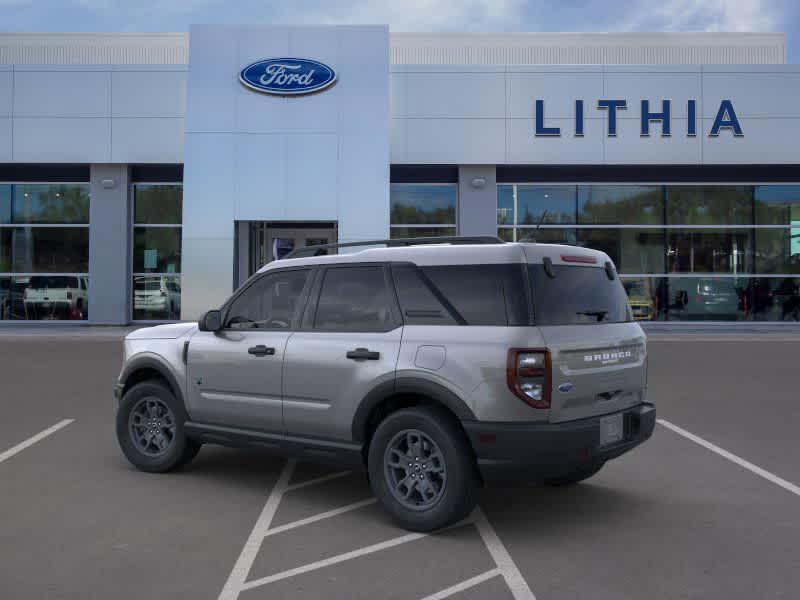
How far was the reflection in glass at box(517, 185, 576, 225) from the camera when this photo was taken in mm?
23609

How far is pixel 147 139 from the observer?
2228 centimetres

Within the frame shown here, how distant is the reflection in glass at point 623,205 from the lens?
2366cm

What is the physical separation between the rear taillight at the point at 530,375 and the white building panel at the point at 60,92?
67.1ft

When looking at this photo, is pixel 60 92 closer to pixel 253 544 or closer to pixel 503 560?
pixel 253 544

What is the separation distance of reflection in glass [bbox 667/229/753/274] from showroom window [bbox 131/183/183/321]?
47.6 feet

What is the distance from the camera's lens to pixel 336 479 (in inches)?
250

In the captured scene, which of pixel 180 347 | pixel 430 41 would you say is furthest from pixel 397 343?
pixel 430 41

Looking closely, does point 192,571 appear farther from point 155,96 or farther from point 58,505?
point 155,96

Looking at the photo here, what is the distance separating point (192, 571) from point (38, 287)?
2188cm

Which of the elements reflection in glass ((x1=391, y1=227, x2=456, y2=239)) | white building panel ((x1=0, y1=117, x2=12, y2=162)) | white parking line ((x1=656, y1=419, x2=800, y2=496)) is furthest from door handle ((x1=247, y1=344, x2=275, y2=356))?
white building panel ((x1=0, y1=117, x2=12, y2=162))

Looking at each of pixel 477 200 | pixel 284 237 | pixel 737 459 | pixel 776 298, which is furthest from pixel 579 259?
pixel 776 298

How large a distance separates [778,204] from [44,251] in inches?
853

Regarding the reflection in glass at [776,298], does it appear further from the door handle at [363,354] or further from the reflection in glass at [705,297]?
the door handle at [363,354]

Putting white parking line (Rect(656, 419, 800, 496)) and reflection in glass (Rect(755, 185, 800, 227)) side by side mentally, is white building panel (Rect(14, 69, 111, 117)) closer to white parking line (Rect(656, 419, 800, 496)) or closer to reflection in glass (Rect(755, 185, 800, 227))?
white parking line (Rect(656, 419, 800, 496))
